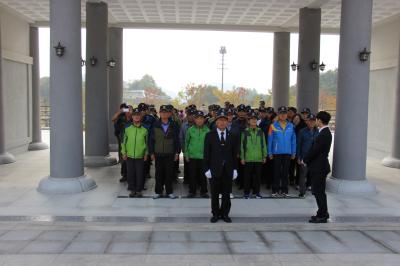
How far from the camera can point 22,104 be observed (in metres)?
16.5

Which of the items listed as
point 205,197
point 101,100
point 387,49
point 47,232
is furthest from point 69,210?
point 387,49

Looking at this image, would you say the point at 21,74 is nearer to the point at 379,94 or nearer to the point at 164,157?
the point at 164,157

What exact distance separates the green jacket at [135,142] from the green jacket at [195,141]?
89 centimetres

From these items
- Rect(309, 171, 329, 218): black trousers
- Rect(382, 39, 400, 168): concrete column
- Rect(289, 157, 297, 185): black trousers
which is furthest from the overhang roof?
Rect(309, 171, 329, 218): black trousers

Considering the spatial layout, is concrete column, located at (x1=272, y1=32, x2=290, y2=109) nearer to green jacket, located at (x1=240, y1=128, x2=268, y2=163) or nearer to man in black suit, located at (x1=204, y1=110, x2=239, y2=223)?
green jacket, located at (x1=240, y1=128, x2=268, y2=163)

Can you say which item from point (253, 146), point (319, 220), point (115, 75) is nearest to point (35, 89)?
point (115, 75)

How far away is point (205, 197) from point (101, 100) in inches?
219

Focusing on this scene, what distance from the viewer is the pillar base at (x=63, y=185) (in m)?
9.18

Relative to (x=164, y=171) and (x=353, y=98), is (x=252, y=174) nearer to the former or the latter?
(x=164, y=171)

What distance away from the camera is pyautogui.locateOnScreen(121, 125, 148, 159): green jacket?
8898mm

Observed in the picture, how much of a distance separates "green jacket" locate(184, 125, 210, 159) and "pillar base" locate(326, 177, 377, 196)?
3.06 meters

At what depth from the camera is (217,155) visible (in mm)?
7332

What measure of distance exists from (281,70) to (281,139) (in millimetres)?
10557

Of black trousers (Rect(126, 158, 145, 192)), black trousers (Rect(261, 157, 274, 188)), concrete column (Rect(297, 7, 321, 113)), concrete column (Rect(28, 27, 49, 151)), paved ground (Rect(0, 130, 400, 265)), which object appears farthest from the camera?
concrete column (Rect(28, 27, 49, 151))
